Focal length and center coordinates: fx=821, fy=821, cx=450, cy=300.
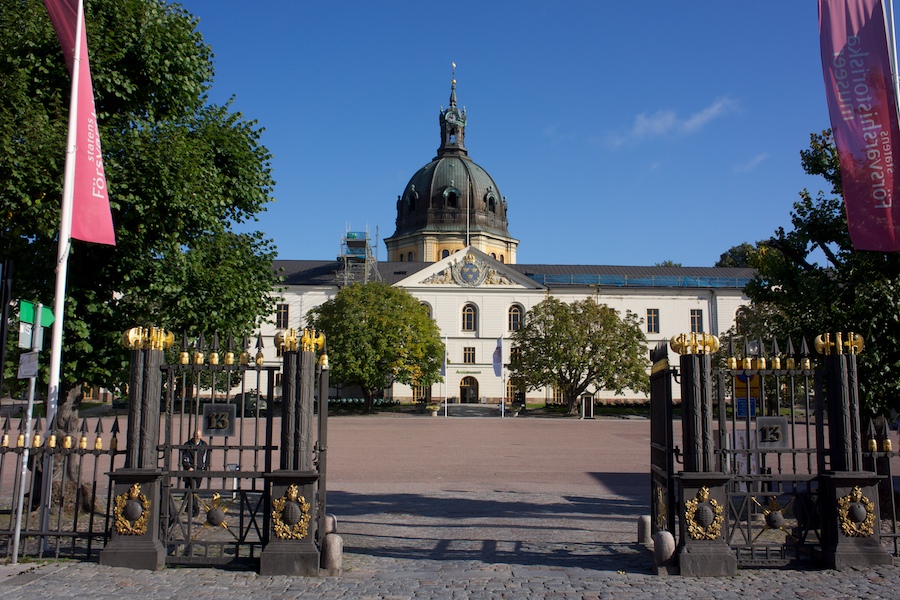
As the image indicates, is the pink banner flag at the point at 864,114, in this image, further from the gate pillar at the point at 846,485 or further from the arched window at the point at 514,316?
the arched window at the point at 514,316

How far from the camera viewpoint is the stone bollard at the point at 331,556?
825 centimetres

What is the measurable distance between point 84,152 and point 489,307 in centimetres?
5447

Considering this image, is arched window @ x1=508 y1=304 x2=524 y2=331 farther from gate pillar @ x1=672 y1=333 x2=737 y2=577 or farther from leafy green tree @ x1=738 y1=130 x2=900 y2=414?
gate pillar @ x1=672 y1=333 x2=737 y2=577

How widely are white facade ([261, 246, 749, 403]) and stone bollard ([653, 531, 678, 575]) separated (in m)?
54.1

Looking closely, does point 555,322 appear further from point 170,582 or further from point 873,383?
point 170,582

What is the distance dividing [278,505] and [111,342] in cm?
489

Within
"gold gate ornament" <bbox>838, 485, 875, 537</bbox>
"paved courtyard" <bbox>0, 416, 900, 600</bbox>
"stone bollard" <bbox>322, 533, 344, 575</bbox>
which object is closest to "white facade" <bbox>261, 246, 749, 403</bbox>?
"paved courtyard" <bbox>0, 416, 900, 600</bbox>

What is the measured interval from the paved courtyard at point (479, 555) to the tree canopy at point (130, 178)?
3952 millimetres

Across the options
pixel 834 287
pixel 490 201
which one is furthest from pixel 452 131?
pixel 834 287

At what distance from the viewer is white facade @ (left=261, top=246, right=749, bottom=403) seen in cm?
6319

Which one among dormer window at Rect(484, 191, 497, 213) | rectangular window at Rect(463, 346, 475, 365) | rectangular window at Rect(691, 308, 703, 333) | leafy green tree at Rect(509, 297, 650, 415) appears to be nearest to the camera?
leafy green tree at Rect(509, 297, 650, 415)

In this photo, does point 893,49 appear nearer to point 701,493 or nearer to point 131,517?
point 701,493

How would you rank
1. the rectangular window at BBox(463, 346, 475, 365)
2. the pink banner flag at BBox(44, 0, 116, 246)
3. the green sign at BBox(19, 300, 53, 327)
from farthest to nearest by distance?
1. the rectangular window at BBox(463, 346, 475, 365)
2. the pink banner flag at BBox(44, 0, 116, 246)
3. the green sign at BBox(19, 300, 53, 327)

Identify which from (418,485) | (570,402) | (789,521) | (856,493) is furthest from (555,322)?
(856,493)
